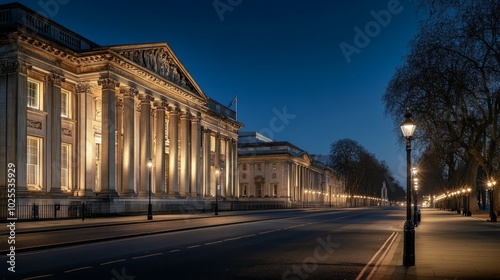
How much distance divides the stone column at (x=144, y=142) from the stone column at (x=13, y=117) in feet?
→ 50.7

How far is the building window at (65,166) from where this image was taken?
4378 centimetres

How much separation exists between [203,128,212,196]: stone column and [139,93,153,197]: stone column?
892 inches

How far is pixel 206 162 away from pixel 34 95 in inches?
1440

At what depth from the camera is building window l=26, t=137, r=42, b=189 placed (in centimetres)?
3978

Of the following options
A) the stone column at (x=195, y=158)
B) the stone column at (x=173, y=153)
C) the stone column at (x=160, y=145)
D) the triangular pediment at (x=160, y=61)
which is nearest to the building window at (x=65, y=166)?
the triangular pediment at (x=160, y=61)

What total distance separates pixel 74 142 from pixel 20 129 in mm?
7914

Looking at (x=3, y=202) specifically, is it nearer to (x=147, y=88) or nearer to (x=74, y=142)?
(x=74, y=142)

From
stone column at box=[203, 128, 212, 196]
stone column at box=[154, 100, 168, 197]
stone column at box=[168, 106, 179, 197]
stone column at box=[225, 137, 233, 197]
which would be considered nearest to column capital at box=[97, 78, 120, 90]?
stone column at box=[154, 100, 168, 197]

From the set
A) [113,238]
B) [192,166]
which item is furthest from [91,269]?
[192,166]

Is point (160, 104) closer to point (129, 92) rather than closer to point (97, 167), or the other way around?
point (129, 92)

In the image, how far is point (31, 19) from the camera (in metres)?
38.9

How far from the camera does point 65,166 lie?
146 feet

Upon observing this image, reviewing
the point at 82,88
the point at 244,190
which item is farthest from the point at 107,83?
the point at 244,190

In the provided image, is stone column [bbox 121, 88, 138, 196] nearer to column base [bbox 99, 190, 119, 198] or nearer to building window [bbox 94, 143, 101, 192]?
building window [bbox 94, 143, 101, 192]
